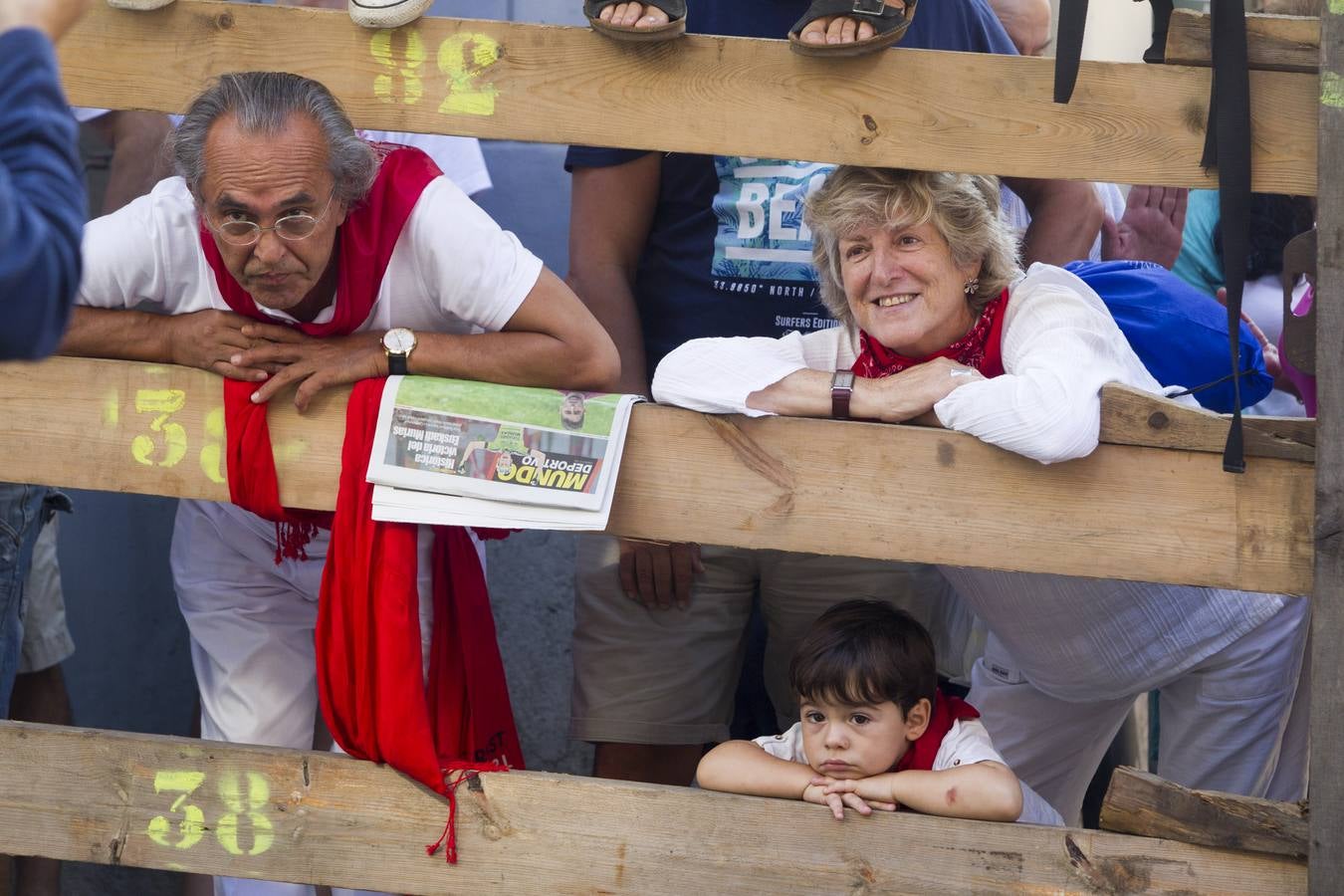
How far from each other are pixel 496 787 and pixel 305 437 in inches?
24.9

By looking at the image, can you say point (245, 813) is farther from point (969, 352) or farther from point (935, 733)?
point (969, 352)

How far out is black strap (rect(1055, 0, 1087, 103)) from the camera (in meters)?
2.29

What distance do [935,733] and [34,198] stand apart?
65.1 inches

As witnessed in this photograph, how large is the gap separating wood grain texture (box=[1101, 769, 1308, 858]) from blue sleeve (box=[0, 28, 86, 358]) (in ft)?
5.50

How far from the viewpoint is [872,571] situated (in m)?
3.26

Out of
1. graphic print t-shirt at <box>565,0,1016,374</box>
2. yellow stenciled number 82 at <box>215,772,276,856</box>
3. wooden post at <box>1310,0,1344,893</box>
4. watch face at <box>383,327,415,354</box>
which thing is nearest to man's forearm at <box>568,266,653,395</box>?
graphic print t-shirt at <box>565,0,1016,374</box>

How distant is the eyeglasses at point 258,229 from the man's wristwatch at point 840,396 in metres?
0.90

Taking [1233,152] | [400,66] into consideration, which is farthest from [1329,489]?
[400,66]

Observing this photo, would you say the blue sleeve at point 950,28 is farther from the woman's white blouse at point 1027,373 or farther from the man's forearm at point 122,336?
the man's forearm at point 122,336

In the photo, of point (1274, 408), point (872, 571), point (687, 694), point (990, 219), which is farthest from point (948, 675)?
point (990, 219)

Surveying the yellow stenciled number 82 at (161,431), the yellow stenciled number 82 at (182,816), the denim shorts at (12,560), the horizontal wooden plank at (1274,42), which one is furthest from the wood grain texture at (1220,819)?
the denim shorts at (12,560)

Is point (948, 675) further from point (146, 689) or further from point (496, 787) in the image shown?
point (146, 689)

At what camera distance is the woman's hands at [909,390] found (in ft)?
7.95

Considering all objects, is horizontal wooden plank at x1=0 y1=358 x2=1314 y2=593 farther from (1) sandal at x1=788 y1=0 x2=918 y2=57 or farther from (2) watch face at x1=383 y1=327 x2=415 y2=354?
(1) sandal at x1=788 y1=0 x2=918 y2=57
